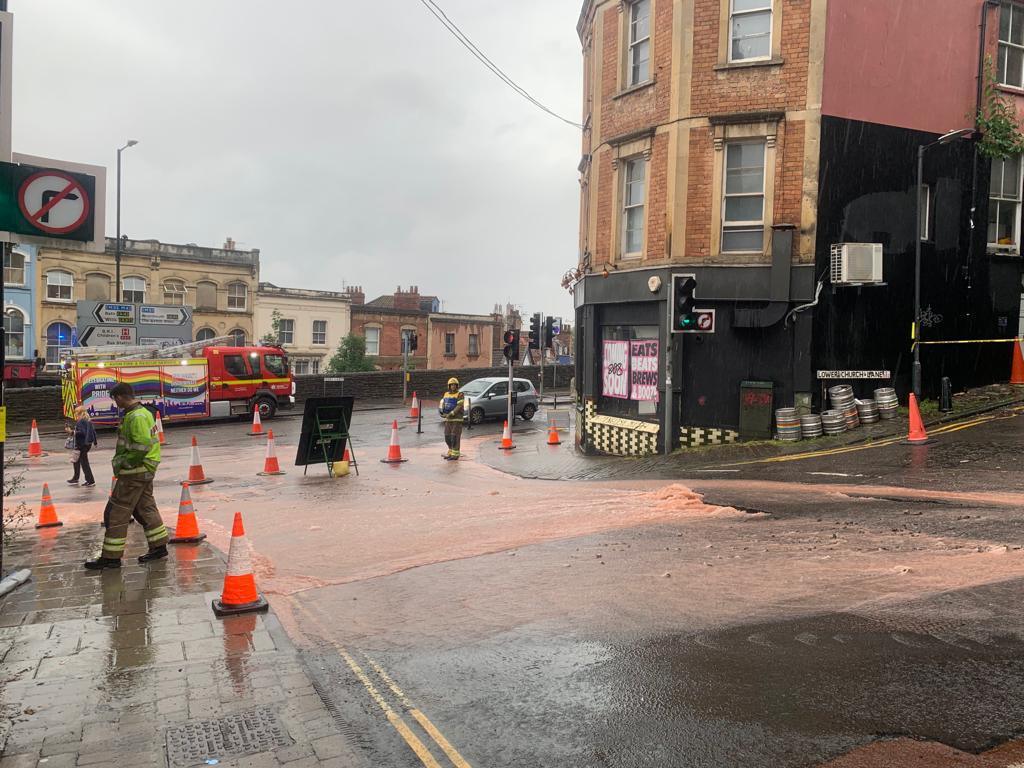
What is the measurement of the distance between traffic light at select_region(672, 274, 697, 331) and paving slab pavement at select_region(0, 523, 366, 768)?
31.4 feet

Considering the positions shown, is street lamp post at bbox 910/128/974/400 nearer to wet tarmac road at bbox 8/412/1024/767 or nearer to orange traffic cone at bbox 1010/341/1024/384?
orange traffic cone at bbox 1010/341/1024/384

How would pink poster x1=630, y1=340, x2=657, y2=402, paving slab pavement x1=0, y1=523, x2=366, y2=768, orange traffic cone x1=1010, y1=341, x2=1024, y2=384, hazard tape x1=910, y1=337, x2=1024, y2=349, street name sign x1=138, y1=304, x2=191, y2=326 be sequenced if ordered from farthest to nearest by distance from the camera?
street name sign x1=138, y1=304, x2=191, y2=326 → orange traffic cone x1=1010, y1=341, x2=1024, y2=384 → pink poster x1=630, y1=340, x2=657, y2=402 → hazard tape x1=910, y1=337, x2=1024, y2=349 → paving slab pavement x1=0, y1=523, x2=366, y2=768

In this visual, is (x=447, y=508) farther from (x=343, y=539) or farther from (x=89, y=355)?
(x=89, y=355)

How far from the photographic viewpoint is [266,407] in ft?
96.2

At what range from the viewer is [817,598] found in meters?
6.11

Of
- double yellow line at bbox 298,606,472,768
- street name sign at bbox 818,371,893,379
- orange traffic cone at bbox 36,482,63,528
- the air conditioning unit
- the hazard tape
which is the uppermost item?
the air conditioning unit

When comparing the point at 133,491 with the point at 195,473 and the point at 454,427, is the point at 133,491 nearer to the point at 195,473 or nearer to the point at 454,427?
the point at 195,473

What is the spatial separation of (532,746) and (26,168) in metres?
5.99

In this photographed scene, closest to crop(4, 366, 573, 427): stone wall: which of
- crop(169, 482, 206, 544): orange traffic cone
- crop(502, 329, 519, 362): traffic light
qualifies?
crop(502, 329, 519, 362): traffic light

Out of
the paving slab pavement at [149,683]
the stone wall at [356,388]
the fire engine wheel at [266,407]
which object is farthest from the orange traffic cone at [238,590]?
the stone wall at [356,388]

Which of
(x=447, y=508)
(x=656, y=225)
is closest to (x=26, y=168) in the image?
(x=447, y=508)

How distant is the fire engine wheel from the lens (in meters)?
29.2

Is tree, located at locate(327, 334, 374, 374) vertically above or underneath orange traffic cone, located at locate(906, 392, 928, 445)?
above

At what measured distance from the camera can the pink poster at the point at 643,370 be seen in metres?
17.0
